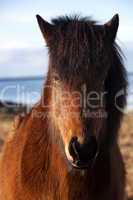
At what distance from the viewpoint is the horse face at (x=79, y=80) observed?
12.3ft

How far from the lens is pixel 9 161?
4.81 m

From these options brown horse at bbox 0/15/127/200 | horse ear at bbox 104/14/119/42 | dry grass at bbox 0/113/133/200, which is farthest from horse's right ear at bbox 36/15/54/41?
dry grass at bbox 0/113/133/200

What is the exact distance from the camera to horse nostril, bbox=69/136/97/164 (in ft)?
12.1

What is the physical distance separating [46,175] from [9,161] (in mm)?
626

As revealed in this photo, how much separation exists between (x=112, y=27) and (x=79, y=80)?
→ 681 millimetres

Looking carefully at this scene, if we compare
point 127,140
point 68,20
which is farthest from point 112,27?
point 127,140

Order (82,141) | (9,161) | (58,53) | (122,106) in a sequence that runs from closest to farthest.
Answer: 1. (82,141)
2. (58,53)
3. (122,106)
4. (9,161)

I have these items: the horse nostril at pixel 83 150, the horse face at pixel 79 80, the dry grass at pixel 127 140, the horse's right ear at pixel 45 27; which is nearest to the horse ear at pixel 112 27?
the horse face at pixel 79 80

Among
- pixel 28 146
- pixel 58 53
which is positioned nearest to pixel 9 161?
pixel 28 146

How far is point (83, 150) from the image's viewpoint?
12.2 ft

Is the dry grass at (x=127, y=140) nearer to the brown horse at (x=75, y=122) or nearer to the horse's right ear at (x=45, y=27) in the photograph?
the brown horse at (x=75, y=122)

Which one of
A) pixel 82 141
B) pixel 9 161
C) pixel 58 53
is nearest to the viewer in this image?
pixel 82 141

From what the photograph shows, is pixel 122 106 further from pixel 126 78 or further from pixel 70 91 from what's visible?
pixel 70 91

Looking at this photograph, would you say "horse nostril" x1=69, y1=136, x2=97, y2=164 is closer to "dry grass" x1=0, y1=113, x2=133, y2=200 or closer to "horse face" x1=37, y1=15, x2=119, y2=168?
"horse face" x1=37, y1=15, x2=119, y2=168
